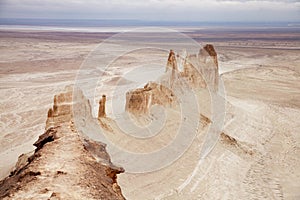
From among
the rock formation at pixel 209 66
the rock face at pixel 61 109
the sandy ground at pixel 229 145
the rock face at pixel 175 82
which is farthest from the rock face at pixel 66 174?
the rock formation at pixel 209 66

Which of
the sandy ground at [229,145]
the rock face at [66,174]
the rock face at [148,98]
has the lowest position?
the sandy ground at [229,145]

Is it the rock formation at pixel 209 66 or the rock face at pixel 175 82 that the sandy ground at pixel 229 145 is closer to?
the rock formation at pixel 209 66

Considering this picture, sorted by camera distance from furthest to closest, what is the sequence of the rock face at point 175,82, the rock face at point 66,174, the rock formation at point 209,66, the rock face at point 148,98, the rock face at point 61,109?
the rock formation at point 209,66, the rock face at point 175,82, the rock face at point 148,98, the rock face at point 61,109, the rock face at point 66,174

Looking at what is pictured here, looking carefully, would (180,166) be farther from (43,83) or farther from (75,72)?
(75,72)

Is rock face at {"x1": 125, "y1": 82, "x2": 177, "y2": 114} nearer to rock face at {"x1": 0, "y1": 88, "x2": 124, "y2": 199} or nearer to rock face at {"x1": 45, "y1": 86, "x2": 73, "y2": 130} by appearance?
rock face at {"x1": 45, "y1": 86, "x2": 73, "y2": 130}

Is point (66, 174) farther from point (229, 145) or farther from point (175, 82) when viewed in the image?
point (175, 82)

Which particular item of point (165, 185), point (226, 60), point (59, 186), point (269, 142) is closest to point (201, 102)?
point (269, 142)
